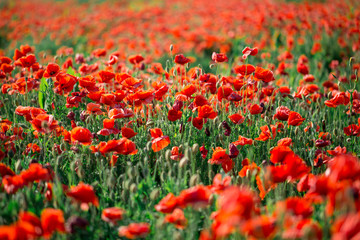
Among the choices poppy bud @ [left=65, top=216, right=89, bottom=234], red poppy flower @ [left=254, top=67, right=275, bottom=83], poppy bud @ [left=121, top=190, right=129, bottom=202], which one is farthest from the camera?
red poppy flower @ [left=254, top=67, right=275, bottom=83]

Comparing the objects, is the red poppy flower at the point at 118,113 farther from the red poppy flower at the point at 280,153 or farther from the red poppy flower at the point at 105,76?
the red poppy flower at the point at 280,153

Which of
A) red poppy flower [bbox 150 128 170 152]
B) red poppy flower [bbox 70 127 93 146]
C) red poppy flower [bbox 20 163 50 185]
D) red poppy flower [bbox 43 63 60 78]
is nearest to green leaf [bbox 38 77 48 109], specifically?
red poppy flower [bbox 43 63 60 78]

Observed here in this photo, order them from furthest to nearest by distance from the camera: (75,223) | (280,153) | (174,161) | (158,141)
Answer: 1. (174,161)
2. (158,141)
3. (280,153)
4. (75,223)

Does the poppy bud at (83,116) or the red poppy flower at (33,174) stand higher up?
the red poppy flower at (33,174)

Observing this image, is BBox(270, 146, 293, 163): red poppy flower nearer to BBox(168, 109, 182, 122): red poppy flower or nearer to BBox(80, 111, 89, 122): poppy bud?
BBox(168, 109, 182, 122): red poppy flower

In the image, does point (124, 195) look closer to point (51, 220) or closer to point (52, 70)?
point (51, 220)

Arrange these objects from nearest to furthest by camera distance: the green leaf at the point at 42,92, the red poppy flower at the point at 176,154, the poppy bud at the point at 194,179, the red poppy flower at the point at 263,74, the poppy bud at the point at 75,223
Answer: the poppy bud at the point at 75,223 < the poppy bud at the point at 194,179 < the red poppy flower at the point at 176,154 < the red poppy flower at the point at 263,74 < the green leaf at the point at 42,92

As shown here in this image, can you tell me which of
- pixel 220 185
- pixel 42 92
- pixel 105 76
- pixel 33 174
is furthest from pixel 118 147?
pixel 42 92

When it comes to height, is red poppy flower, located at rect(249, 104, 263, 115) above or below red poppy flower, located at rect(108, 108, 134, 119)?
below

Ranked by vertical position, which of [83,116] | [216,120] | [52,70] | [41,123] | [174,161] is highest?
[52,70]

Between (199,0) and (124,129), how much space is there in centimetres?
1070

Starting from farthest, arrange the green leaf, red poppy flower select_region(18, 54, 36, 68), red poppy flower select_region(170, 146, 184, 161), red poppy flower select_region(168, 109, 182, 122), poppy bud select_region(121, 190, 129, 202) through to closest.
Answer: the green leaf, red poppy flower select_region(18, 54, 36, 68), red poppy flower select_region(168, 109, 182, 122), red poppy flower select_region(170, 146, 184, 161), poppy bud select_region(121, 190, 129, 202)

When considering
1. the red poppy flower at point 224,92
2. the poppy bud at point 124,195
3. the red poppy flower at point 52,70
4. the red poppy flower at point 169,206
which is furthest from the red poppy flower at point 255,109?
the red poppy flower at point 52,70

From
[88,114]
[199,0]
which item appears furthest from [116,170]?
[199,0]
